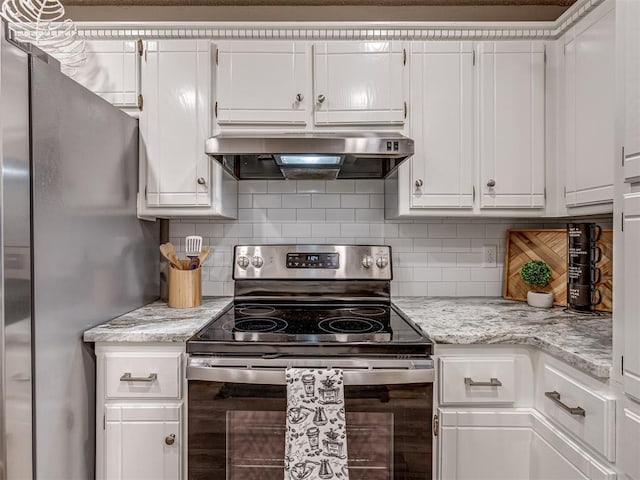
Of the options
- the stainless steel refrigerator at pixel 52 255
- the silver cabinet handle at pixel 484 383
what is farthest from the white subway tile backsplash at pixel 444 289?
the stainless steel refrigerator at pixel 52 255

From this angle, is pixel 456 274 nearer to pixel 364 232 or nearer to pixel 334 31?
pixel 364 232

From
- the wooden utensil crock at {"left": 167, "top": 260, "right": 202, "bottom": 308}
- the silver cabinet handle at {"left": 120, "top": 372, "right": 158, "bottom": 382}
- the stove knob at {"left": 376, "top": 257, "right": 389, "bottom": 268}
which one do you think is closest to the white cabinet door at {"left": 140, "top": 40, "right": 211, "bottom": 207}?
the wooden utensil crock at {"left": 167, "top": 260, "right": 202, "bottom": 308}

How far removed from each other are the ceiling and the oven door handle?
6.02 feet

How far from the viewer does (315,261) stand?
213 cm

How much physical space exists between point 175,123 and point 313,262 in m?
0.92

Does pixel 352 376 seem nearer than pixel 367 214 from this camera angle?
Yes

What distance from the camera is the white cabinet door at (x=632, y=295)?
1.04 metres

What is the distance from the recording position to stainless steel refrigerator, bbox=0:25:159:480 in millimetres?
1147

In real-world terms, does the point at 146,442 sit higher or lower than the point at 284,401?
lower

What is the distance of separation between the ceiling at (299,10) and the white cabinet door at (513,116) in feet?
1.58

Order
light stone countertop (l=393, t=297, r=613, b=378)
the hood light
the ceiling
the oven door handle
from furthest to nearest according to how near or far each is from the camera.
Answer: the ceiling, the hood light, the oven door handle, light stone countertop (l=393, t=297, r=613, b=378)

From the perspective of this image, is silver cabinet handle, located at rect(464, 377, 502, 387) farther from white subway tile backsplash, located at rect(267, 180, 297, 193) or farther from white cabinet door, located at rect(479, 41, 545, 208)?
white subway tile backsplash, located at rect(267, 180, 297, 193)

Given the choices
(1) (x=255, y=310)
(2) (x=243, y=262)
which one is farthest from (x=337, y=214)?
(1) (x=255, y=310)

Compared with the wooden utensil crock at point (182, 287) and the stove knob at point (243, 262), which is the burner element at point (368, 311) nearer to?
the stove knob at point (243, 262)
